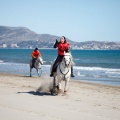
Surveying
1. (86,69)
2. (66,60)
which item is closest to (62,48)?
(66,60)

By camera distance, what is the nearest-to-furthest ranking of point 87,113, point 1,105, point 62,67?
point 87,113 → point 1,105 → point 62,67

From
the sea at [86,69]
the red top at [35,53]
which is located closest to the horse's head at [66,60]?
the sea at [86,69]

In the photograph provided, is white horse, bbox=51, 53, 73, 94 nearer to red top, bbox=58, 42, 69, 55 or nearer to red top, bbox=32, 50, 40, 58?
red top, bbox=58, 42, 69, 55

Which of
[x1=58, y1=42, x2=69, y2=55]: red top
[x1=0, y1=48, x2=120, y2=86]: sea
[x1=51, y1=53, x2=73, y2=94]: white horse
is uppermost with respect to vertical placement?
[x1=58, y1=42, x2=69, y2=55]: red top

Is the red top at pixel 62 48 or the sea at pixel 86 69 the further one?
the sea at pixel 86 69

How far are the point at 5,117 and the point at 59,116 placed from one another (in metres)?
1.38

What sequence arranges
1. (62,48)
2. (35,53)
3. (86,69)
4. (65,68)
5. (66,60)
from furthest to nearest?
1. (86,69)
2. (35,53)
3. (62,48)
4. (65,68)
5. (66,60)

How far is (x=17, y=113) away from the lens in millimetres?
8062

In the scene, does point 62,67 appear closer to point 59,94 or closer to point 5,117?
point 59,94

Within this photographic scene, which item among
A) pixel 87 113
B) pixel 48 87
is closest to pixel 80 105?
pixel 87 113

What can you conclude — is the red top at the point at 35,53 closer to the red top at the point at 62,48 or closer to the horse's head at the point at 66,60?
the red top at the point at 62,48

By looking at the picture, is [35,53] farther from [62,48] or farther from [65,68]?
[65,68]

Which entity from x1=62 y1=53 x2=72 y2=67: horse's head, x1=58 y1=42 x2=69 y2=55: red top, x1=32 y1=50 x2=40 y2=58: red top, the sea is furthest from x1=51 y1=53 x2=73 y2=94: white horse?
x1=32 y1=50 x2=40 y2=58: red top

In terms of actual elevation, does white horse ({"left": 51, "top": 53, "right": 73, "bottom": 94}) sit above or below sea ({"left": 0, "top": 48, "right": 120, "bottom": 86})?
above
